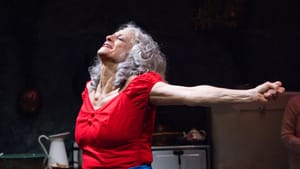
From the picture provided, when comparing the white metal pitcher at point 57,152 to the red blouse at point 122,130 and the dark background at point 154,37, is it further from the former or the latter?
the red blouse at point 122,130

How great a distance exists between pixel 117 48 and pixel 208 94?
0.51m

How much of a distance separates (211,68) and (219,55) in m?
0.12

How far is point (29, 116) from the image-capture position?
4730mm

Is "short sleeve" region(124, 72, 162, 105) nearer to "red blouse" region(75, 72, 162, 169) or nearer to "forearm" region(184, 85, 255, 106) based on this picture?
"red blouse" region(75, 72, 162, 169)

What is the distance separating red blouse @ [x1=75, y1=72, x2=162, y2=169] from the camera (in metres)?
1.92

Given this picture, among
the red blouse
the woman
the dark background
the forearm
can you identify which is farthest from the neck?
the dark background

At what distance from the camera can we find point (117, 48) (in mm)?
2156

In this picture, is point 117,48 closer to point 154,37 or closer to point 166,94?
point 166,94

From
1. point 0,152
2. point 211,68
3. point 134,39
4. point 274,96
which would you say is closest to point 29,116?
point 0,152

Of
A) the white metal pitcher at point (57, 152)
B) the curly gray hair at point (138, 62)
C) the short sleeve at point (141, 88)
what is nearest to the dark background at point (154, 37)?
the white metal pitcher at point (57, 152)

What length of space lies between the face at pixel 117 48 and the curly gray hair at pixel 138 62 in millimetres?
21

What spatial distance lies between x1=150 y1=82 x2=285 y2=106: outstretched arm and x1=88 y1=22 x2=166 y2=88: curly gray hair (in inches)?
6.0

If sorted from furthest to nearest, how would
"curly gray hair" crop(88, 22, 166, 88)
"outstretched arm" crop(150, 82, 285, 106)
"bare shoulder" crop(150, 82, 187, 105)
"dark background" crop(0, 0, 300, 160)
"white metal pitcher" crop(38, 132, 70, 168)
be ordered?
"dark background" crop(0, 0, 300, 160) < "white metal pitcher" crop(38, 132, 70, 168) < "curly gray hair" crop(88, 22, 166, 88) < "bare shoulder" crop(150, 82, 187, 105) < "outstretched arm" crop(150, 82, 285, 106)

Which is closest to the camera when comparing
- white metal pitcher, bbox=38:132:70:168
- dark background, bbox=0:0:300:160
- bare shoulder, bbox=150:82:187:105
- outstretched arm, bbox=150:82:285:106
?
outstretched arm, bbox=150:82:285:106
